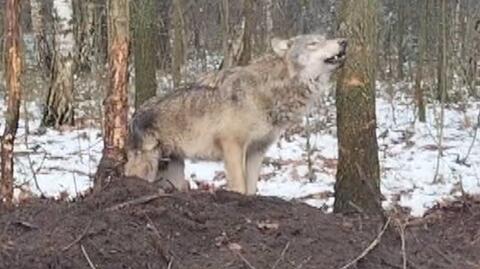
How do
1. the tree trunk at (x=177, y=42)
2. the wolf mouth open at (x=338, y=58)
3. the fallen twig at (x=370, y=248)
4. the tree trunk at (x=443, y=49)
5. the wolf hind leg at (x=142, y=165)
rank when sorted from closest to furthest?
the fallen twig at (x=370, y=248) → the wolf mouth open at (x=338, y=58) → the wolf hind leg at (x=142, y=165) → the tree trunk at (x=443, y=49) → the tree trunk at (x=177, y=42)

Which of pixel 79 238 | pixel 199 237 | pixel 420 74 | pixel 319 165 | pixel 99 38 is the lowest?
pixel 319 165

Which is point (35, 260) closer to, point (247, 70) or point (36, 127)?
point (247, 70)

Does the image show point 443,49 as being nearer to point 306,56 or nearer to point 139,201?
point 306,56

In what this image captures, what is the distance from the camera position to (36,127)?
17.1 metres

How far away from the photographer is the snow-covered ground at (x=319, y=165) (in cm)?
1005

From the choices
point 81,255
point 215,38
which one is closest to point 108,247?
point 81,255

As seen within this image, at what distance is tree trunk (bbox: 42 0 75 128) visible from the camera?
17.1m

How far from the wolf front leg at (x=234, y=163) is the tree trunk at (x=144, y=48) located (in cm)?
423

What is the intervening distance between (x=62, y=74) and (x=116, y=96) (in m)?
10.9

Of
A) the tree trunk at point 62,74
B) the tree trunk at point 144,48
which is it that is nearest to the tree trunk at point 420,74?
the tree trunk at point 144,48

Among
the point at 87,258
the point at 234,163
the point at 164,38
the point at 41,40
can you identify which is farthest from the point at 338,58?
the point at 164,38

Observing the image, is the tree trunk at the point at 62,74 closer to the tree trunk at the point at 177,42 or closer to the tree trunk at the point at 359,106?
the tree trunk at the point at 177,42

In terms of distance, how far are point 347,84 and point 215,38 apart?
17129mm

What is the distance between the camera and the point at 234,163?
8664 millimetres
